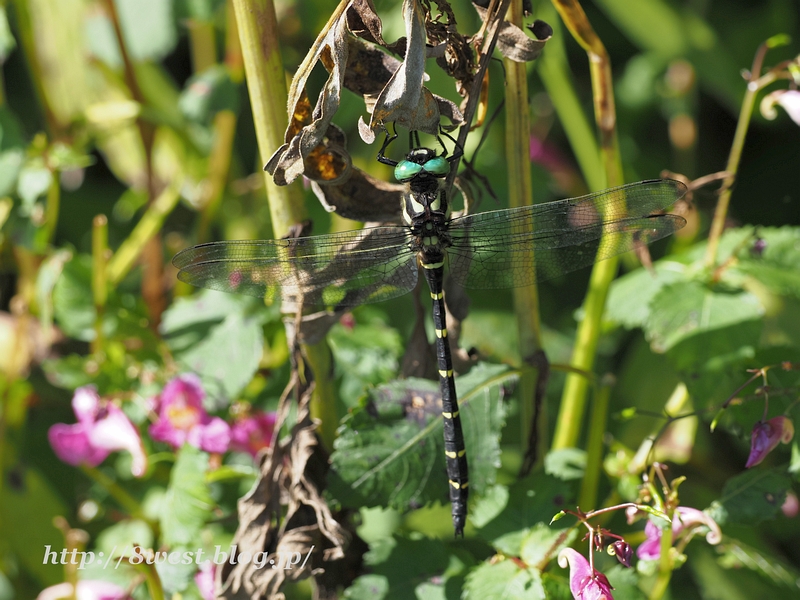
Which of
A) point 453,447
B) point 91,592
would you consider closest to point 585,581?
point 453,447

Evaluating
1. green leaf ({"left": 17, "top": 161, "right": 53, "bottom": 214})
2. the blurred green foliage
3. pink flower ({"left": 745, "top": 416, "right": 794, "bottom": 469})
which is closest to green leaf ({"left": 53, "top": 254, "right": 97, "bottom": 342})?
the blurred green foliage

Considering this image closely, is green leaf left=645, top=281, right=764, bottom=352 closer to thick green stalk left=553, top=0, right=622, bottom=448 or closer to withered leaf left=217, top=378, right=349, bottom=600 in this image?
thick green stalk left=553, top=0, right=622, bottom=448

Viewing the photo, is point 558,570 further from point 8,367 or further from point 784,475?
point 8,367

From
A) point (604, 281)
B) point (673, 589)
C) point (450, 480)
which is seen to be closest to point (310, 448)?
point (450, 480)

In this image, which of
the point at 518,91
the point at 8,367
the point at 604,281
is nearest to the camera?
the point at 518,91

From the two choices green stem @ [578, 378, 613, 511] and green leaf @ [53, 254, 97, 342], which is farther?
green leaf @ [53, 254, 97, 342]

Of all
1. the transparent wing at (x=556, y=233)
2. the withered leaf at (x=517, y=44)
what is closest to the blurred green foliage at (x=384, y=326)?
the transparent wing at (x=556, y=233)
